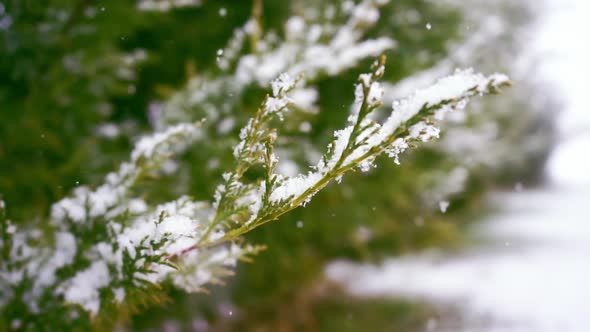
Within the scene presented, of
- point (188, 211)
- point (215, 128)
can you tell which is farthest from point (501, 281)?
point (188, 211)

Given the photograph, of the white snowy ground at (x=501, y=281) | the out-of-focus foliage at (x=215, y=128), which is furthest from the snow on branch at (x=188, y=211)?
the white snowy ground at (x=501, y=281)

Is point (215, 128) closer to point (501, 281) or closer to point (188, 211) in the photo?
point (188, 211)


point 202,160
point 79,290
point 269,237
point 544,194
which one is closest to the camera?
point 79,290

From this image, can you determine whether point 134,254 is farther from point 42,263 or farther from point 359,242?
point 359,242

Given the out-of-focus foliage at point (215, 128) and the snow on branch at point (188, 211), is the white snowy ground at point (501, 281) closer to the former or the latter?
the out-of-focus foliage at point (215, 128)

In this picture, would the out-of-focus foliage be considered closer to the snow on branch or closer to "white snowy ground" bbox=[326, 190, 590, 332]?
the snow on branch

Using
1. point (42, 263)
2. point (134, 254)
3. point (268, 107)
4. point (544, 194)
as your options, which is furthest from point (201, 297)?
point (544, 194)

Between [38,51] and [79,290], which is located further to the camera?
[38,51]

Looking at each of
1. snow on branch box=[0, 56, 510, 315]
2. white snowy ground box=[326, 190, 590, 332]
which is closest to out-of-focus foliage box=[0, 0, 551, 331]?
snow on branch box=[0, 56, 510, 315]
